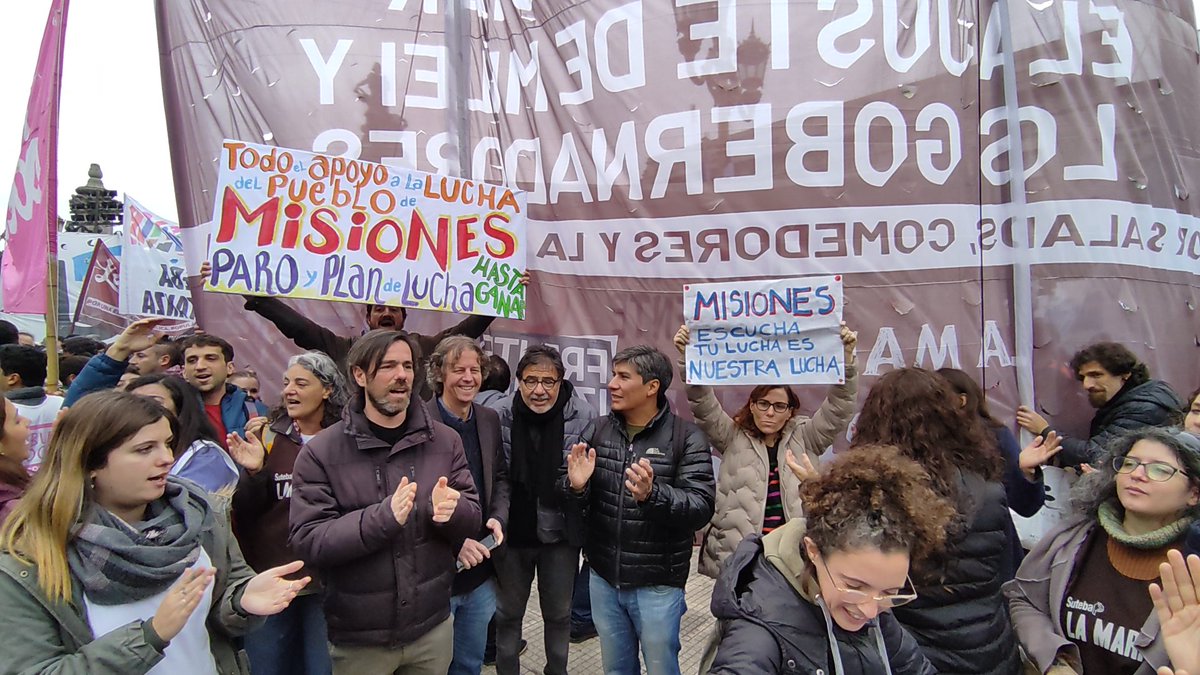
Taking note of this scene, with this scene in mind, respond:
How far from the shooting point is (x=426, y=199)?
357 cm

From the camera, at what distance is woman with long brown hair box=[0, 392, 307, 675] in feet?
4.69

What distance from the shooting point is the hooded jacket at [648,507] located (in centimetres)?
264

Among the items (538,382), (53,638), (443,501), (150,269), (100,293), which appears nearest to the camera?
(53,638)

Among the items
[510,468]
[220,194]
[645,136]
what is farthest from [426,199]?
[510,468]

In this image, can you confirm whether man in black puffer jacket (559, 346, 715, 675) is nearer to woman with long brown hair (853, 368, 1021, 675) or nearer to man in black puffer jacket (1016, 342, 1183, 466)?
woman with long brown hair (853, 368, 1021, 675)

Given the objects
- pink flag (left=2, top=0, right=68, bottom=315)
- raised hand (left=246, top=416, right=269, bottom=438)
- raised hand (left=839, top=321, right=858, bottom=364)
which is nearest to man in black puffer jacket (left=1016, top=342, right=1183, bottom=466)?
raised hand (left=839, top=321, right=858, bottom=364)

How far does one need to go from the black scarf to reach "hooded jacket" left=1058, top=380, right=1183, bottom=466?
94.3 inches

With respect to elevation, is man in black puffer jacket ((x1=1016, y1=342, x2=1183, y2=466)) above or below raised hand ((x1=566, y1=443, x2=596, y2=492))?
above

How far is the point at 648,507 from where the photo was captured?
8.35ft

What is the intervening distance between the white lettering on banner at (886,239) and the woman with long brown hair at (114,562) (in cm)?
258

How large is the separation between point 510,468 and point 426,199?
1.57 meters

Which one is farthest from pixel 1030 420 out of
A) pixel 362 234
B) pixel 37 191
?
pixel 37 191

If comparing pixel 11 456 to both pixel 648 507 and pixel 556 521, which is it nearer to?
pixel 556 521

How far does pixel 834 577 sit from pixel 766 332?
1841 mm
